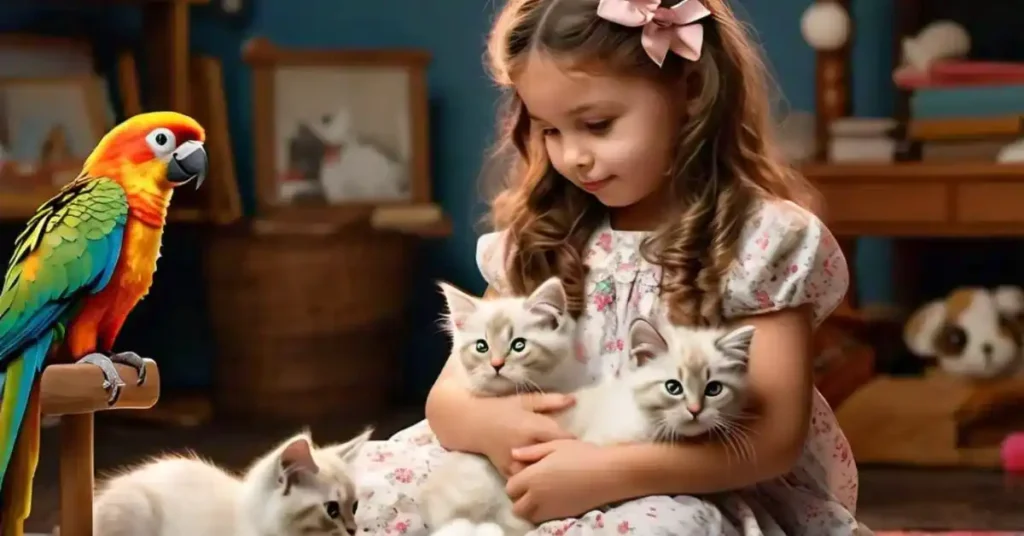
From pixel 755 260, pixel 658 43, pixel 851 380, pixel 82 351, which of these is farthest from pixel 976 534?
pixel 82 351

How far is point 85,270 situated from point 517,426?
0.36 metres

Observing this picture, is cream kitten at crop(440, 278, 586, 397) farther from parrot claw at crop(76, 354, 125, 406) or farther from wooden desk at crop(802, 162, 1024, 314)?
wooden desk at crop(802, 162, 1024, 314)

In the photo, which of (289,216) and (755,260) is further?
(289,216)

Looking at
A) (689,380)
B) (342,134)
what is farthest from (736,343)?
(342,134)

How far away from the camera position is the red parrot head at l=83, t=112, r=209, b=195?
96 cm

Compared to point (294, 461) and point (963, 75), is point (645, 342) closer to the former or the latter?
point (294, 461)

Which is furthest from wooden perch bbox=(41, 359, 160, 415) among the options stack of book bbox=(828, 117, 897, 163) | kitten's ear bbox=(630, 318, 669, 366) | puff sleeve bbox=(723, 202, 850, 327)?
stack of book bbox=(828, 117, 897, 163)

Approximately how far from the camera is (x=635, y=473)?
997mm

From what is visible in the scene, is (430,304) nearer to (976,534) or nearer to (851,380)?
(851,380)

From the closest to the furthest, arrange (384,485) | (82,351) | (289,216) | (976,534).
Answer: (82,351) → (384,485) → (976,534) → (289,216)

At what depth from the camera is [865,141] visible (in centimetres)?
227

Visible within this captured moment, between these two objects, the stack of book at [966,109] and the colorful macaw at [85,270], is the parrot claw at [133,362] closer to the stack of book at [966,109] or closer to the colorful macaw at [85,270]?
the colorful macaw at [85,270]

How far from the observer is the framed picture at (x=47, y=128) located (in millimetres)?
2307

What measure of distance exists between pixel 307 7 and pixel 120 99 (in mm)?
428
